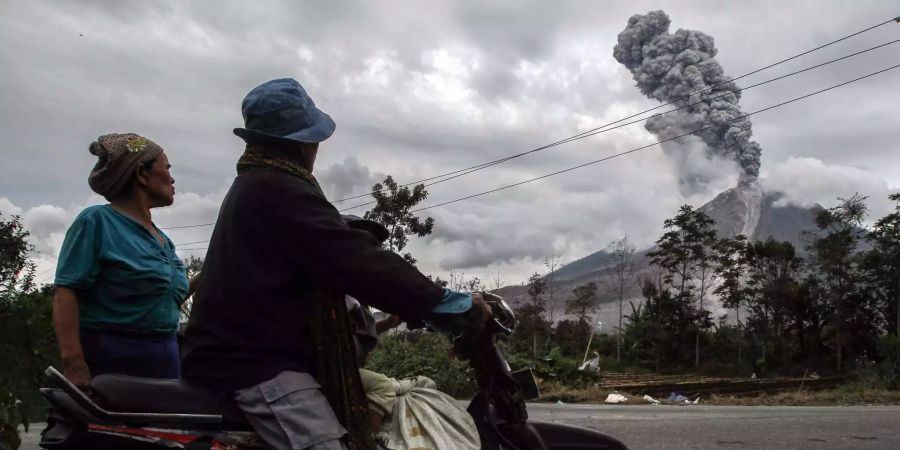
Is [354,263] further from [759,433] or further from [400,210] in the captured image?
[400,210]

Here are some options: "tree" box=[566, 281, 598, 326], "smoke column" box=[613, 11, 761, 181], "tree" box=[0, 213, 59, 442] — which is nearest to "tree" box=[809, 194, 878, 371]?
"tree" box=[566, 281, 598, 326]

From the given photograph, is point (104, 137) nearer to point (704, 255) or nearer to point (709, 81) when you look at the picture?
point (704, 255)

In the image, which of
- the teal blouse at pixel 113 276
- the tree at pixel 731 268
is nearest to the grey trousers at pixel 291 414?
the teal blouse at pixel 113 276

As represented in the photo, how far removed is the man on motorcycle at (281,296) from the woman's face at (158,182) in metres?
1.43

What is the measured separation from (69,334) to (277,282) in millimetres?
1366

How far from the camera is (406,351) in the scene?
57.9 feet

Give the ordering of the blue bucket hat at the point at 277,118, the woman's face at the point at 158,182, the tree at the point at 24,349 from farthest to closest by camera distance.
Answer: the tree at the point at 24,349
the woman's face at the point at 158,182
the blue bucket hat at the point at 277,118

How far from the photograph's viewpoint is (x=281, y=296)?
6.38ft

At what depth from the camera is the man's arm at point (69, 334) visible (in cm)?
290

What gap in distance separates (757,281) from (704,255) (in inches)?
160

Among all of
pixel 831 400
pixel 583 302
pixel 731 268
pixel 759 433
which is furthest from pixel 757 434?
pixel 583 302

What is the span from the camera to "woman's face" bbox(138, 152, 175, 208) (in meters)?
3.33

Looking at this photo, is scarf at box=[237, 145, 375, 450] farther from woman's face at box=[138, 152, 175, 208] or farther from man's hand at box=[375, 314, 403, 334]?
woman's face at box=[138, 152, 175, 208]

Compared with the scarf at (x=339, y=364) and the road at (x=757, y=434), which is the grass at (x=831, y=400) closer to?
the road at (x=757, y=434)
